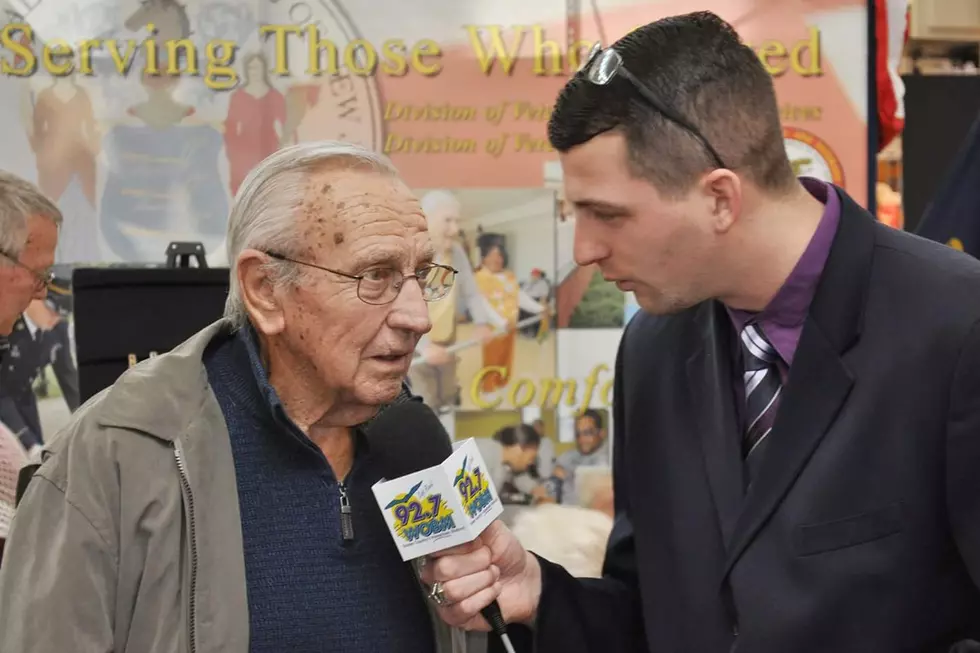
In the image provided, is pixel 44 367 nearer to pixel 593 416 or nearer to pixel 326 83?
pixel 326 83

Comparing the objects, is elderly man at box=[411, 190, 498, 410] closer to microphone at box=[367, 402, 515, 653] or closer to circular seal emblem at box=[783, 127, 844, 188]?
circular seal emblem at box=[783, 127, 844, 188]

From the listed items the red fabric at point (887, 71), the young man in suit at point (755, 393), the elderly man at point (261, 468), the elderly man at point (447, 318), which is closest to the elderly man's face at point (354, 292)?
the elderly man at point (261, 468)

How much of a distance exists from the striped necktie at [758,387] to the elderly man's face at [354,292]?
488mm

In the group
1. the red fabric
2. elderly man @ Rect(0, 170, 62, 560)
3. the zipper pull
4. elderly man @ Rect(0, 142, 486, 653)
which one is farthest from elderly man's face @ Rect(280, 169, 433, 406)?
the red fabric

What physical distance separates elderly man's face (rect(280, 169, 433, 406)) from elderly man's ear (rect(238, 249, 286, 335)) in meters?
0.01

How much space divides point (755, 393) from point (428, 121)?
1976mm

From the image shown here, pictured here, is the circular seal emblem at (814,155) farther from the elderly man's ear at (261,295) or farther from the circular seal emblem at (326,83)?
the elderly man's ear at (261,295)

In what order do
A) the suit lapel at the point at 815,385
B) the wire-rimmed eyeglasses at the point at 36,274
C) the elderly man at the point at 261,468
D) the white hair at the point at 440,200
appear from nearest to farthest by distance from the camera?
the elderly man at the point at 261,468, the suit lapel at the point at 815,385, the wire-rimmed eyeglasses at the point at 36,274, the white hair at the point at 440,200

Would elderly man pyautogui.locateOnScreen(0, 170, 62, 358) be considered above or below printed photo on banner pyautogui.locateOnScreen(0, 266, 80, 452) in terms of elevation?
above

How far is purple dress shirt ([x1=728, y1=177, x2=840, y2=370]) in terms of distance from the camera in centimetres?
135

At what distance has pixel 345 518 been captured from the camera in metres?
1.37

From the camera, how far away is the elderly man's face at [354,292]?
1331 mm

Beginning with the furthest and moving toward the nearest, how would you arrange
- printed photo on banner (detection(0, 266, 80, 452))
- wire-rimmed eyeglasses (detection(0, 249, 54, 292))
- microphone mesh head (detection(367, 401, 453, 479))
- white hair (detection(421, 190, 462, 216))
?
white hair (detection(421, 190, 462, 216)) → printed photo on banner (detection(0, 266, 80, 452)) → wire-rimmed eyeglasses (detection(0, 249, 54, 292)) → microphone mesh head (detection(367, 401, 453, 479))

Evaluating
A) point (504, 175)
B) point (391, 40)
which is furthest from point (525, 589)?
point (391, 40)
